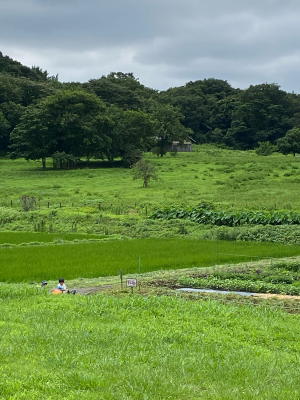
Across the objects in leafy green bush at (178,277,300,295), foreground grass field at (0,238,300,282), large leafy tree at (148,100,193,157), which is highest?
large leafy tree at (148,100,193,157)

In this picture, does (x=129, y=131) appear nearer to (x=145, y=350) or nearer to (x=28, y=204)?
(x=28, y=204)

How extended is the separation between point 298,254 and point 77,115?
48.0m

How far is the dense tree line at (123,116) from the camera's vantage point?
211 ft

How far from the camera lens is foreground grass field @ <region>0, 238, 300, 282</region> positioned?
53.0 feet

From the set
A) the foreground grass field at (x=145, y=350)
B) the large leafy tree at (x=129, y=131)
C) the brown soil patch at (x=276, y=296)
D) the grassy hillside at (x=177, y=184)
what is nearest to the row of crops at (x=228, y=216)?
the grassy hillside at (x=177, y=184)

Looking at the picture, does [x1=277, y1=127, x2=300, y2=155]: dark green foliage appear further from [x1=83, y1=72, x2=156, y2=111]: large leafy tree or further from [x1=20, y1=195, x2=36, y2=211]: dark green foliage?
[x1=20, y1=195, x2=36, y2=211]: dark green foliage

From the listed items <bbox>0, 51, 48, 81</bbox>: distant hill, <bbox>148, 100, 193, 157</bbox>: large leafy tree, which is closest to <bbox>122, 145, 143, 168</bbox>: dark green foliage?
<bbox>148, 100, 193, 157</bbox>: large leafy tree

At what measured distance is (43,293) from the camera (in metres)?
11.7

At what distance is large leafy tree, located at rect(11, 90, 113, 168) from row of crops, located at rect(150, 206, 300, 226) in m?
32.4

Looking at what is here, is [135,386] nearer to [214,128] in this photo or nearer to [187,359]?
[187,359]

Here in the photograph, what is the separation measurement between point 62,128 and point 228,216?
39674 mm

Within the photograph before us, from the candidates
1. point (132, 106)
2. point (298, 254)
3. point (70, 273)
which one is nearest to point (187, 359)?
point (70, 273)

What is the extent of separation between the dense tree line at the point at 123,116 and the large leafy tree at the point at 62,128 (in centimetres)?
12

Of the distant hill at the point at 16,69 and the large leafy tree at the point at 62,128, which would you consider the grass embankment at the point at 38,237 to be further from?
the distant hill at the point at 16,69
